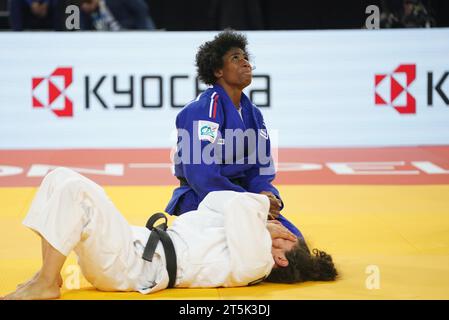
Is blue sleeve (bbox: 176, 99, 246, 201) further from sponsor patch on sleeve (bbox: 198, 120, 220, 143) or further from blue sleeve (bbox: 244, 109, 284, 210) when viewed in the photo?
blue sleeve (bbox: 244, 109, 284, 210)

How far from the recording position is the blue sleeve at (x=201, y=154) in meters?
6.13

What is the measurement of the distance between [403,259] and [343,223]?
4.08ft

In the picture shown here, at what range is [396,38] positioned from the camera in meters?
11.0

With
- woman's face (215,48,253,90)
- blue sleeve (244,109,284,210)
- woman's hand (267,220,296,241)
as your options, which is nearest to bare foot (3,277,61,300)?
woman's hand (267,220,296,241)

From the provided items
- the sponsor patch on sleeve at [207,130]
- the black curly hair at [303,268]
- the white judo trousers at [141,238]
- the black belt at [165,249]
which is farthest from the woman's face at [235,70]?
the black belt at [165,249]

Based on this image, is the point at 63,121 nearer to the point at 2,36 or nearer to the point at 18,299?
the point at 2,36

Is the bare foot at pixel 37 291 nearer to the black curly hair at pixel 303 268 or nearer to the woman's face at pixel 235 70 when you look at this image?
the black curly hair at pixel 303 268

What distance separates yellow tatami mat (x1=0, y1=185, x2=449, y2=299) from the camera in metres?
5.32

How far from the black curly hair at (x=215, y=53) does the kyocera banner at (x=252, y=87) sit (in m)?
4.14

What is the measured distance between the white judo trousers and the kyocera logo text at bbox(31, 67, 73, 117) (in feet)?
18.5

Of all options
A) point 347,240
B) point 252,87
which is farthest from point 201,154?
point 252,87

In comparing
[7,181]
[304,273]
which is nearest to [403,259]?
[304,273]

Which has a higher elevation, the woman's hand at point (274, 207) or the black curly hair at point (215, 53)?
the black curly hair at point (215, 53)

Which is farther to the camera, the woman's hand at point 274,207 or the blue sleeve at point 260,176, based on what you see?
the blue sleeve at point 260,176
